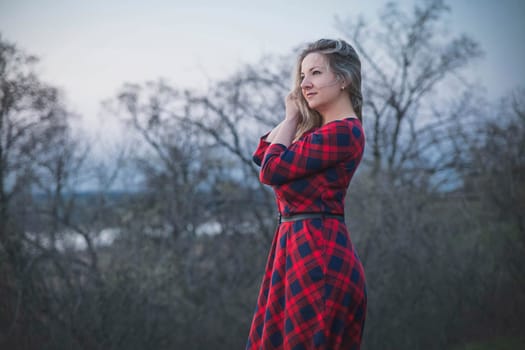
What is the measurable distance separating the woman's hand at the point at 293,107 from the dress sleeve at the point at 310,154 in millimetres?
186

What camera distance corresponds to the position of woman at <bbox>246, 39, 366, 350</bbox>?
2074 mm

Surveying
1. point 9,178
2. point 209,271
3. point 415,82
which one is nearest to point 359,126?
point 9,178

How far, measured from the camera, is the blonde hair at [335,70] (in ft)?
7.61

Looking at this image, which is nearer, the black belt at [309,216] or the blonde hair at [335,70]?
the black belt at [309,216]

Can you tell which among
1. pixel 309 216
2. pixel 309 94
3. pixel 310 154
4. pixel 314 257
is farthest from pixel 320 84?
pixel 314 257

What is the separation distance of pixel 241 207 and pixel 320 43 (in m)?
4.99

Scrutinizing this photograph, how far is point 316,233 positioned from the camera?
6.98ft

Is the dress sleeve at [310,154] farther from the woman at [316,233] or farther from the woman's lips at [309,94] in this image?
the woman's lips at [309,94]

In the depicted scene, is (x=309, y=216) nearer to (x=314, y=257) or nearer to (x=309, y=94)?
(x=314, y=257)

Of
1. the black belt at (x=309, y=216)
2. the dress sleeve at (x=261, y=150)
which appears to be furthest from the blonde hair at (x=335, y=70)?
the black belt at (x=309, y=216)

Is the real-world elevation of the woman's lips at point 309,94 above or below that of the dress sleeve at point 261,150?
above

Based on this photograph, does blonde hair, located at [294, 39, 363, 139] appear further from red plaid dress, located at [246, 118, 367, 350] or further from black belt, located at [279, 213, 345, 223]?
black belt, located at [279, 213, 345, 223]

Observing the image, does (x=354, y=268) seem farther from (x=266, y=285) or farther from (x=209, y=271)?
(x=209, y=271)

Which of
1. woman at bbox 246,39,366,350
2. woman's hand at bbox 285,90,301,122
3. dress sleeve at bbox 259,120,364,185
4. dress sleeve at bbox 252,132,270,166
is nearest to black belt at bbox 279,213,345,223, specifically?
woman at bbox 246,39,366,350
